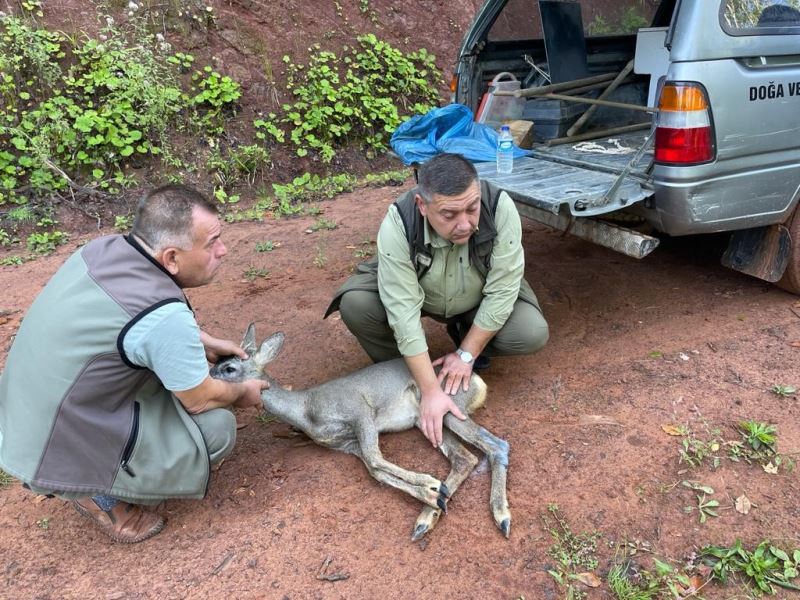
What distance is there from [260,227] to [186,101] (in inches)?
102

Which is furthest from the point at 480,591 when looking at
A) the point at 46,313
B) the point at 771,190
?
the point at 771,190

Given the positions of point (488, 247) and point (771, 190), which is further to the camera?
point (771, 190)

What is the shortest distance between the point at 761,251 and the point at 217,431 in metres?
3.75

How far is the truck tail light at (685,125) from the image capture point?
341 cm

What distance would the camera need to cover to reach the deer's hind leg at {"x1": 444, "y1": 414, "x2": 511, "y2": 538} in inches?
110

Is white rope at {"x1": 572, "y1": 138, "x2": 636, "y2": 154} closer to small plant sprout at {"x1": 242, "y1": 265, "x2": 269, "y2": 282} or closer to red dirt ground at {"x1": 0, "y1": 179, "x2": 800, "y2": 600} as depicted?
red dirt ground at {"x1": 0, "y1": 179, "x2": 800, "y2": 600}

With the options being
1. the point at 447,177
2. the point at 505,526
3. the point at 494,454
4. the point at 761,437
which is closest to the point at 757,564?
the point at 761,437

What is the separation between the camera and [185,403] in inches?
105

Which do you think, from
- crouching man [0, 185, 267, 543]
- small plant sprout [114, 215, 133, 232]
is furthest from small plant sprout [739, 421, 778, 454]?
small plant sprout [114, 215, 133, 232]

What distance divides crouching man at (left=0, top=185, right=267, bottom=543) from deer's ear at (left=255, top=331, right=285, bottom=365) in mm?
625

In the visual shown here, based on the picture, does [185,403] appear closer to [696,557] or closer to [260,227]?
[696,557]

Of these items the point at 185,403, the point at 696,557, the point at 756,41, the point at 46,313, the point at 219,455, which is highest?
the point at 756,41

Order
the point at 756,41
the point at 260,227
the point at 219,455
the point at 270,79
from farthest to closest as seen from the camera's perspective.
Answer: the point at 270,79
the point at 260,227
the point at 756,41
the point at 219,455

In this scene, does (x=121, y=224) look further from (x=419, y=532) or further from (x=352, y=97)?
(x=419, y=532)
